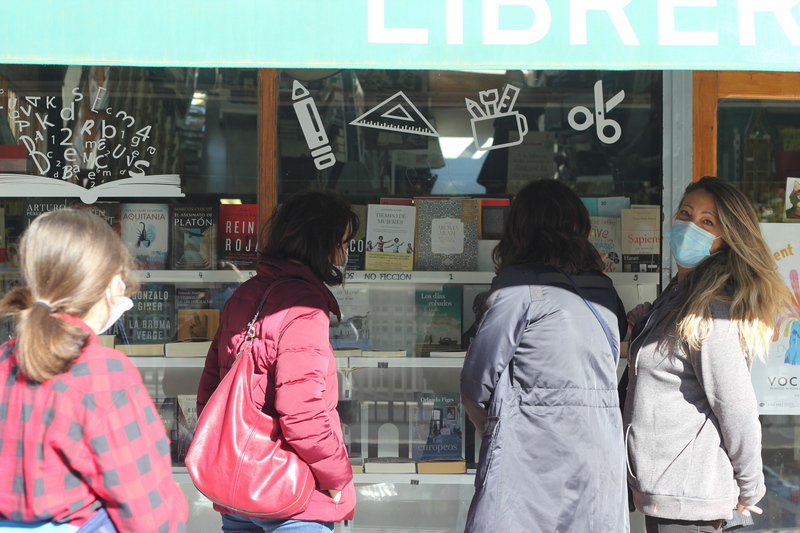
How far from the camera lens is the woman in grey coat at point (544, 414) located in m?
2.08

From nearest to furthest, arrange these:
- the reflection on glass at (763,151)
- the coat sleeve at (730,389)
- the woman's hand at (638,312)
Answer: the coat sleeve at (730,389) → the woman's hand at (638,312) → the reflection on glass at (763,151)

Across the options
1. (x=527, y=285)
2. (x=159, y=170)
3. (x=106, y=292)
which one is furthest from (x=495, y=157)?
(x=106, y=292)

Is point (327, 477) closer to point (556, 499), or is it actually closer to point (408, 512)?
point (556, 499)

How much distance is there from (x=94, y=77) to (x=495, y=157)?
202 centimetres

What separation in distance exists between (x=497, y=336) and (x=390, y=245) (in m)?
1.40

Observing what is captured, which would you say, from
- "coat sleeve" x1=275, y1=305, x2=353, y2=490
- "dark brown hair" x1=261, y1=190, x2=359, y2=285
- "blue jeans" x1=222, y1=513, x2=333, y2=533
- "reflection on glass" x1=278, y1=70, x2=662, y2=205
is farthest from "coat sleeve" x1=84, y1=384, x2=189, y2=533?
"reflection on glass" x1=278, y1=70, x2=662, y2=205

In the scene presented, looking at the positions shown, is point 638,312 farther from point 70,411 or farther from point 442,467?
point 70,411

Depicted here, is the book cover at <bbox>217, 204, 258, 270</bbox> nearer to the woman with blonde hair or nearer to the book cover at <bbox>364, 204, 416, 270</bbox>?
the book cover at <bbox>364, 204, 416, 270</bbox>

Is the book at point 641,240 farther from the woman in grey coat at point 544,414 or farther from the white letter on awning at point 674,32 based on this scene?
the white letter on awning at point 674,32

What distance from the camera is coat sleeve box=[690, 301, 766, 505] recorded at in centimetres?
202

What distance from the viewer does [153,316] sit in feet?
11.3

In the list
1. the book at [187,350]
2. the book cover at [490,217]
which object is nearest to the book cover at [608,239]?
the book cover at [490,217]

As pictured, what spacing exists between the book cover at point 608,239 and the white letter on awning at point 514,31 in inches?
62.4

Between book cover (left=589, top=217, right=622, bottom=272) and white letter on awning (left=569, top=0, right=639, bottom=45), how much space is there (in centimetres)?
152
